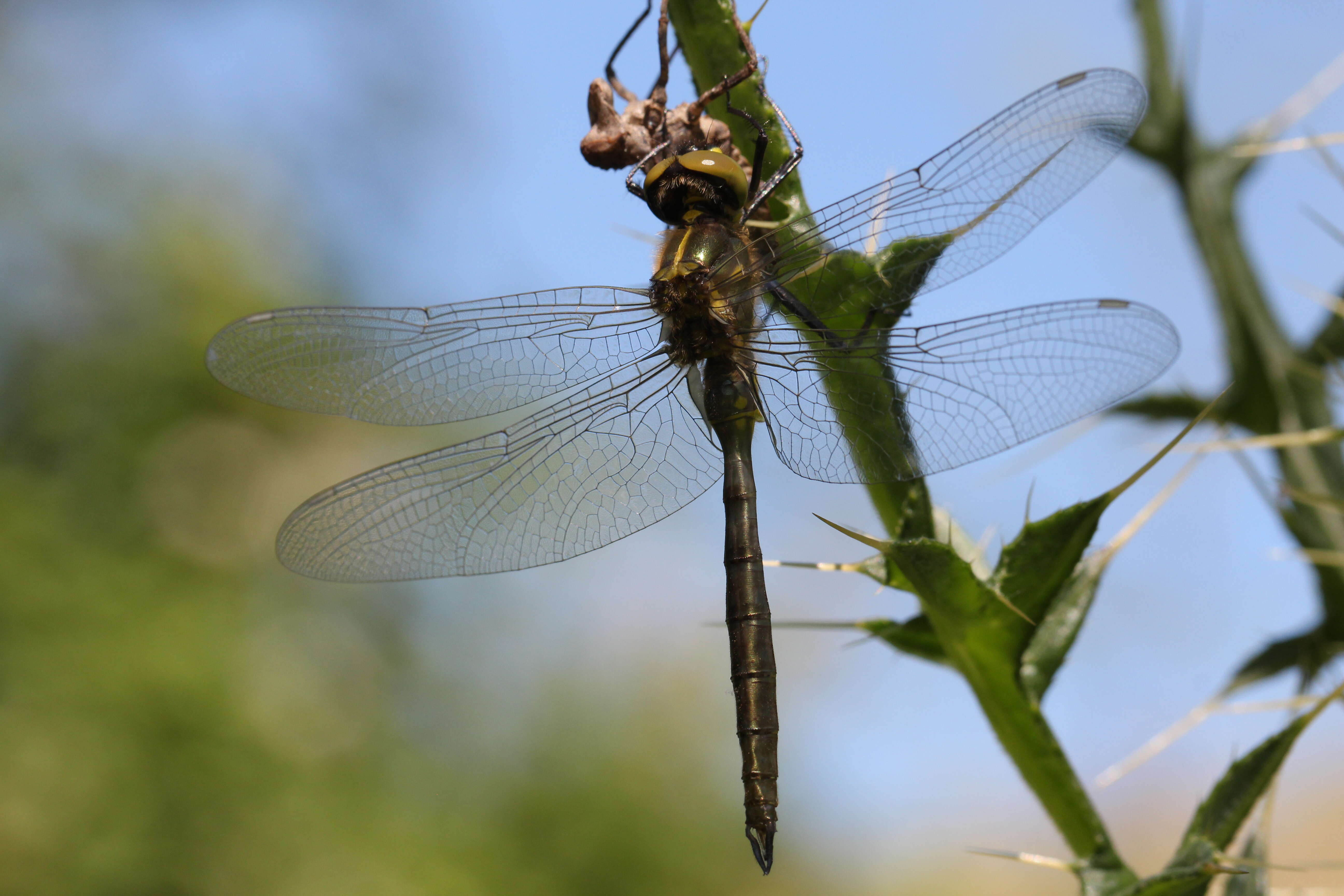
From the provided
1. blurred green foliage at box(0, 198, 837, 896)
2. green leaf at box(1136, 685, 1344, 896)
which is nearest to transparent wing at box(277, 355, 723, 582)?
green leaf at box(1136, 685, 1344, 896)

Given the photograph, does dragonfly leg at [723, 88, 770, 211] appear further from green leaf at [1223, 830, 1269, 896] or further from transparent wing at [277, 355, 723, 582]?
green leaf at [1223, 830, 1269, 896]

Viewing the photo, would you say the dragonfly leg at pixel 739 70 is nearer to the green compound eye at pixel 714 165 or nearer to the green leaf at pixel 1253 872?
the green compound eye at pixel 714 165

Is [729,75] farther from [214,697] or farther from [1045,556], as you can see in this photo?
[214,697]

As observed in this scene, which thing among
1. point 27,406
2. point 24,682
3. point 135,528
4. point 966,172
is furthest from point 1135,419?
point 27,406

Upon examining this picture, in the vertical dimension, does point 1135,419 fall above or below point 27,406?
below

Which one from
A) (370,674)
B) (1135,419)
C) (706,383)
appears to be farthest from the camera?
(370,674)

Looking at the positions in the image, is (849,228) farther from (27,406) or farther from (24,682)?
(27,406)

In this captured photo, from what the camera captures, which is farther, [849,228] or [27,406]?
[27,406]

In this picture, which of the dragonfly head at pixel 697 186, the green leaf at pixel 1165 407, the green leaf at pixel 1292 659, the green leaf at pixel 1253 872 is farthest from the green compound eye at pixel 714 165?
the green leaf at pixel 1292 659
